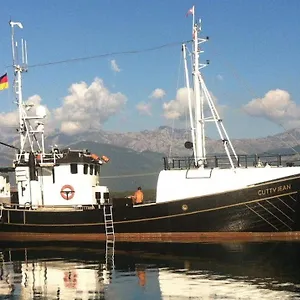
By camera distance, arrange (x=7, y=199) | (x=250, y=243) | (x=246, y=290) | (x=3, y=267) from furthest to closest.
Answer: (x=7, y=199) < (x=250, y=243) < (x=3, y=267) < (x=246, y=290)

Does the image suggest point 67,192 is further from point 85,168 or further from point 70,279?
point 70,279

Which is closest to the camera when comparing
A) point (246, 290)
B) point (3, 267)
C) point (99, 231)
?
point (246, 290)

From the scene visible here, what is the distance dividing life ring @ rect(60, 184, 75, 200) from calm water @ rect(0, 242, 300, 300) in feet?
18.7

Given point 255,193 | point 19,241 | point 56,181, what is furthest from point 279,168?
point 19,241

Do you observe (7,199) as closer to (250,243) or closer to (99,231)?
(99,231)

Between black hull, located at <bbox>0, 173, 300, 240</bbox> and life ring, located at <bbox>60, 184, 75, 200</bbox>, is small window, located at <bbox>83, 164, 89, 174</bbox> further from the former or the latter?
black hull, located at <bbox>0, 173, 300, 240</bbox>

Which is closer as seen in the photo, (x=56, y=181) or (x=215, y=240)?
(x=215, y=240)

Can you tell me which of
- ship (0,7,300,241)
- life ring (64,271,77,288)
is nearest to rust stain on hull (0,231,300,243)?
ship (0,7,300,241)

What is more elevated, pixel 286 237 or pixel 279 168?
pixel 279 168

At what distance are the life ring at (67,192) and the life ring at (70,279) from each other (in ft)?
47.6

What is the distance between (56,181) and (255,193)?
47.2 ft

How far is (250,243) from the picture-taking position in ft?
108

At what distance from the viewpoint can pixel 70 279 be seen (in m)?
23.6

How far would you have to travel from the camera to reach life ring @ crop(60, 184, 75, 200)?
39.6 metres
